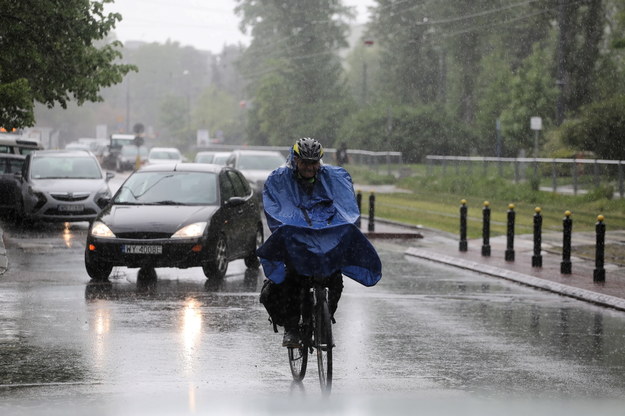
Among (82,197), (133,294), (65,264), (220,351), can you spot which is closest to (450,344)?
(220,351)

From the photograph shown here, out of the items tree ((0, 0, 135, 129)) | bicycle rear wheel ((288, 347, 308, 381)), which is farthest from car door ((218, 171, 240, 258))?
bicycle rear wheel ((288, 347, 308, 381))

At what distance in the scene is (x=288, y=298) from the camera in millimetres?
8305

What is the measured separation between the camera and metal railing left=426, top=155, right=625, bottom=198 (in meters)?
34.6

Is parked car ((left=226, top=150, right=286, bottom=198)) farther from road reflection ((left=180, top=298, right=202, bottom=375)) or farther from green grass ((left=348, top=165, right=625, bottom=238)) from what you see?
road reflection ((left=180, top=298, right=202, bottom=375))

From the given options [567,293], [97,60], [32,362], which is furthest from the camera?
[97,60]

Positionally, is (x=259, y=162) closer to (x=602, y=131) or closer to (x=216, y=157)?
(x=216, y=157)

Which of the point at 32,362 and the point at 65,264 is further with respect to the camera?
the point at 65,264

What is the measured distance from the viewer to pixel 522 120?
57.2 meters

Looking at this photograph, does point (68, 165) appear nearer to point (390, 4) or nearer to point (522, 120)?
point (522, 120)

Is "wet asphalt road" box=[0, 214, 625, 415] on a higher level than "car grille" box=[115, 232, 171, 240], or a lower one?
lower

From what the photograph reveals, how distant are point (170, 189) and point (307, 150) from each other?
857 cm

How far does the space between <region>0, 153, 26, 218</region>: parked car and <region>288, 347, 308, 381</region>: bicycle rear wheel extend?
19.4 m

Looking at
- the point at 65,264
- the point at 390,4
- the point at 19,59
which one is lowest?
the point at 65,264

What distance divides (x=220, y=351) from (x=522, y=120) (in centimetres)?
4893
